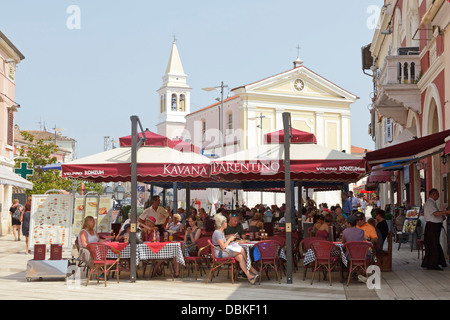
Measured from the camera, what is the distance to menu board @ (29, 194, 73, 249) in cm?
1617

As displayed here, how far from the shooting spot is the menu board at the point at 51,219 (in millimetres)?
16172

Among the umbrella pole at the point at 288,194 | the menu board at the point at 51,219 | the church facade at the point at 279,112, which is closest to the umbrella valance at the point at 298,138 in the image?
the umbrella pole at the point at 288,194

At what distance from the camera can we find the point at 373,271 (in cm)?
1159

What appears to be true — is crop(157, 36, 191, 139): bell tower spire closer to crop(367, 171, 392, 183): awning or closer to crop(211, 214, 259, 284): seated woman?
crop(367, 171, 392, 183): awning

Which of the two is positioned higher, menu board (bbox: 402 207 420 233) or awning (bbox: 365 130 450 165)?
awning (bbox: 365 130 450 165)

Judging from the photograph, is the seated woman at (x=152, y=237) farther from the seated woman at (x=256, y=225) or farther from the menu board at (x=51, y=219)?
the menu board at (x=51, y=219)

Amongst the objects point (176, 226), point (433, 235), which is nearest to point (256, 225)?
point (176, 226)

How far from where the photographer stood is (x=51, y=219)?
16.2 m

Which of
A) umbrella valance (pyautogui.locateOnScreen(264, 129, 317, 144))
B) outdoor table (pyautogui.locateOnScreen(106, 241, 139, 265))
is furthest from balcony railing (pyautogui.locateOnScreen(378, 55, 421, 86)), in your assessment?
outdoor table (pyautogui.locateOnScreen(106, 241, 139, 265))

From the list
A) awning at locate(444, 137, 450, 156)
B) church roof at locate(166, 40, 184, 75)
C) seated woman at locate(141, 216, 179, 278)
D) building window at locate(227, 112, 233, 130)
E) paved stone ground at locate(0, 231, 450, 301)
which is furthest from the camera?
church roof at locate(166, 40, 184, 75)

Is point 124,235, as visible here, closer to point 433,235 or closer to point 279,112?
point 433,235

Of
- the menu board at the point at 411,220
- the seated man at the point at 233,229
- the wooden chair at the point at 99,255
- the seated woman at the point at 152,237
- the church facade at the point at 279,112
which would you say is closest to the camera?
the wooden chair at the point at 99,255

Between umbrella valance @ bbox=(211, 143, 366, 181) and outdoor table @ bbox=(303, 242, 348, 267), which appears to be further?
umbrella valance @ bbox=(211, 143, 366, 181)

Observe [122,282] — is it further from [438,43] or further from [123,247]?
[438,43]
